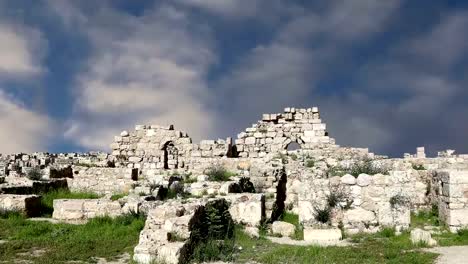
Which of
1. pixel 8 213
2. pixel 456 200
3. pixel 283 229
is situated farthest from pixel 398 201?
pixel 8 213

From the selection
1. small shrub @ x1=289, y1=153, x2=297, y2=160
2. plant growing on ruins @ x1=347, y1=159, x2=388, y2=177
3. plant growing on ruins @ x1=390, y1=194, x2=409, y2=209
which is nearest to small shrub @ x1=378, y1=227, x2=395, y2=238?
plant growing on ruins @ x1=390, y1=194, x2=409, y2=209

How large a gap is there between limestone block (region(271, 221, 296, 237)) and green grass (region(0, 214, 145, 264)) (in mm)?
3311

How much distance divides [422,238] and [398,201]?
1.96 meters

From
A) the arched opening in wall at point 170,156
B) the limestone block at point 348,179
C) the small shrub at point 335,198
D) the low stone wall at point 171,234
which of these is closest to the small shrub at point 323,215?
the small shrub at point 335,198

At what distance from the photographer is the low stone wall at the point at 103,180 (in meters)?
20.2

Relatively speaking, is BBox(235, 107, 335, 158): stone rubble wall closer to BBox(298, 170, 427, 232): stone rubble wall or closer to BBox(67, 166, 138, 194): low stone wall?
BBox(67, 166, 138, 194): low stone wall

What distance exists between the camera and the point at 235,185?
15.5 meters

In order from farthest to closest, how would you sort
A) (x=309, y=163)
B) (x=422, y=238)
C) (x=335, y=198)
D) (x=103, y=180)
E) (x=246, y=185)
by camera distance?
1. (x=103, y=180)
2. (x=309, y=163)
3. (x=246, y=185)
4. (x=335, y=198)
5. (x=422, y=238)

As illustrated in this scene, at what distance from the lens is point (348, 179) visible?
45.3 feet

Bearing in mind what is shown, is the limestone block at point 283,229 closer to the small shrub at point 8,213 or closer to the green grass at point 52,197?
the green grass at point 52,197

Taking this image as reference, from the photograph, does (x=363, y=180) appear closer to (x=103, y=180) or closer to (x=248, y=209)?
(x=248, y=209)

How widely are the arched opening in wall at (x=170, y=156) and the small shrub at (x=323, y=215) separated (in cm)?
1214

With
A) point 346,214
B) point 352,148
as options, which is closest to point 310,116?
point 352,148

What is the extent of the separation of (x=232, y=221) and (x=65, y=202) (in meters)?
4.68
